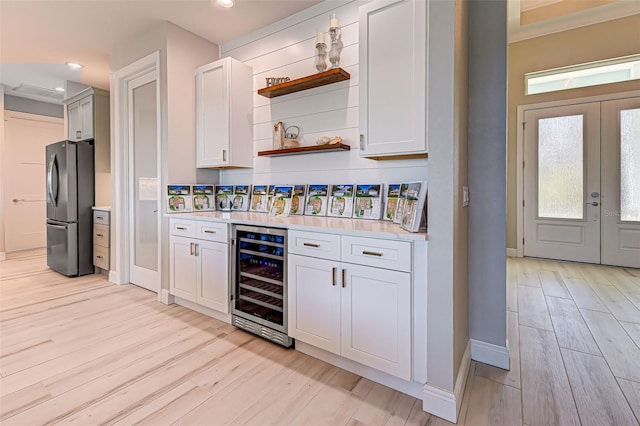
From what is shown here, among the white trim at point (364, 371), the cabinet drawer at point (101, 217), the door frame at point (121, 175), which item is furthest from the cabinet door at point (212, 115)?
the white trim at point (364, 371)

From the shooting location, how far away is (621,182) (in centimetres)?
438

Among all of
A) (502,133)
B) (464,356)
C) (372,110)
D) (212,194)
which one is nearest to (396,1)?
(372,110)

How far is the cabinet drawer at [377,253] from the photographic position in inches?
64.9

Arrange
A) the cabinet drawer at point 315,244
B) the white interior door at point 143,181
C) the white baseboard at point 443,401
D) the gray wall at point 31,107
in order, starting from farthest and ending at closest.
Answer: the gray wall at point 31,107 → the white interior door at point 143,181 → the cabinet drawer at point 315,244 → the white baseboard at point 443,401

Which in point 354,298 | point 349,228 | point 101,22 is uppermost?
point 101,22

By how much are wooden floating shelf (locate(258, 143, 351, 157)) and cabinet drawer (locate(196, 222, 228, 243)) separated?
81 cm

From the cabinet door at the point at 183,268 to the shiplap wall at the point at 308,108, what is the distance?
91 centimetres

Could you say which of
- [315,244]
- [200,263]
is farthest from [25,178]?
[315,244]

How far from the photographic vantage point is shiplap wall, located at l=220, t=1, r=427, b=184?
2539 mm

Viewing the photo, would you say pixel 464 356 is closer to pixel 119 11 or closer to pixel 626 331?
pixel 626 331

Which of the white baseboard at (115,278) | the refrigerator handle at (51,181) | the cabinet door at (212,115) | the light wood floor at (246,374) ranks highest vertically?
the cabinet door at (212,115)

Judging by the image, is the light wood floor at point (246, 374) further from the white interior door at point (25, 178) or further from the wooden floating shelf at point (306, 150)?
the white interior door at point (25, 178)

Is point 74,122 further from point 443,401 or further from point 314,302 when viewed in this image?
point 443,401

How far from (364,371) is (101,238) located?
393cm
